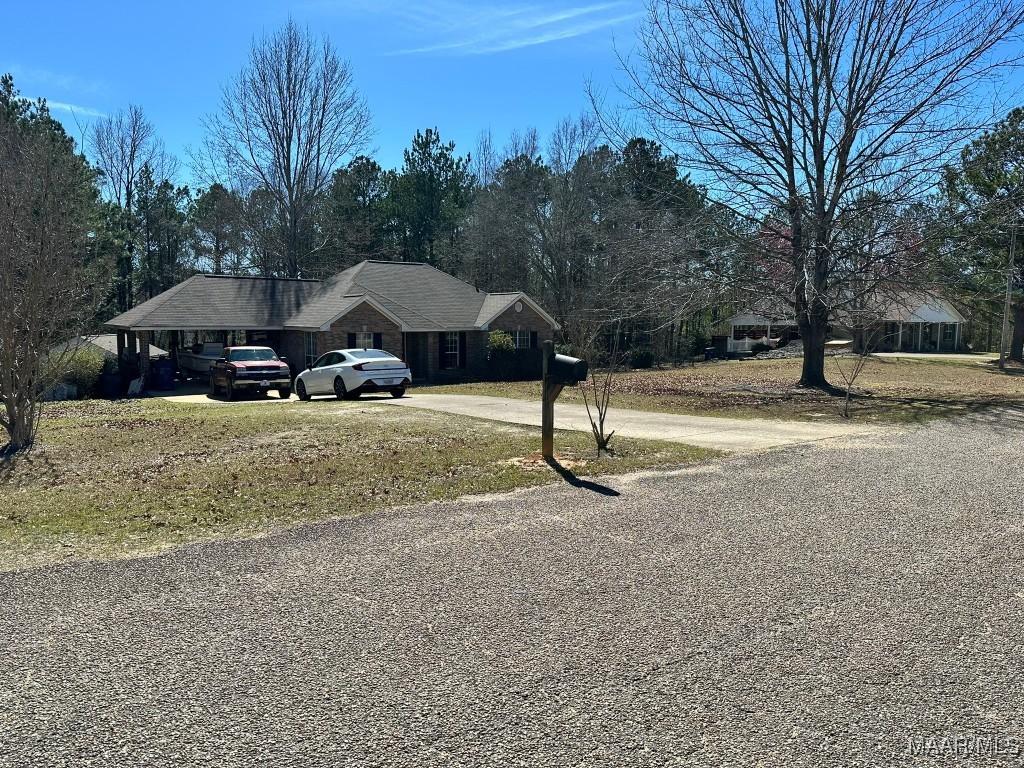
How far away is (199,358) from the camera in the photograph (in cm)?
3072

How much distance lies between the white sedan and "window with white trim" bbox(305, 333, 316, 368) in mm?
8015

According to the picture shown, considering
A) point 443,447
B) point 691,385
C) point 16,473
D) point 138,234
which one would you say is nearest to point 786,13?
point 691,385

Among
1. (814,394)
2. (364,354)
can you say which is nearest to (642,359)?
(814,394)

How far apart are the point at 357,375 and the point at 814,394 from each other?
1276cm

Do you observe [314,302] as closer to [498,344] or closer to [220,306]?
[220,306]

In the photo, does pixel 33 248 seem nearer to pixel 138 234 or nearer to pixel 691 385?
pixel 691 385

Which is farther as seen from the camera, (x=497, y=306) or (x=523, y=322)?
(x=523, y=322)

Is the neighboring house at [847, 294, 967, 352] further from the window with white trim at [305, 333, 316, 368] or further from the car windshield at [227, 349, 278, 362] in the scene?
the car windshield at [227, 349, 278, 362]

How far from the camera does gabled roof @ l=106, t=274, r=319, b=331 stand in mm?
30438

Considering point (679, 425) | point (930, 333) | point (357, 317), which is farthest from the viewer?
point (930, 333)

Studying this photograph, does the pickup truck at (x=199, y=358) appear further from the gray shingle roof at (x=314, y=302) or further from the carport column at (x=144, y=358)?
the carport column at (x=144, y=358)

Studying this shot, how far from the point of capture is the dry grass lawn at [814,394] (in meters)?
17.5

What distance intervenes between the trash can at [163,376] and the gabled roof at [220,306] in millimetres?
1401

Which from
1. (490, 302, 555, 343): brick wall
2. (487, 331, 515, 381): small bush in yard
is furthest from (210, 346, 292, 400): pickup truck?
(490, 302, 555, 343): brick wall
